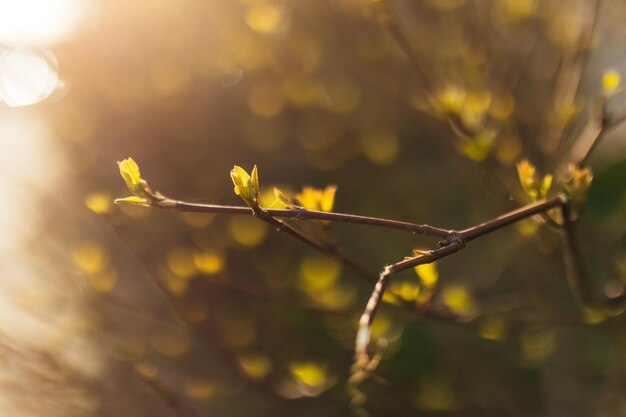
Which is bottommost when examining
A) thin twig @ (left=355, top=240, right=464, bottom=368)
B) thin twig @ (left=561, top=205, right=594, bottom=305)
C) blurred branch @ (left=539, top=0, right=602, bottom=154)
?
thin twig @ (left=355, top=240, right=464, bottom=368)

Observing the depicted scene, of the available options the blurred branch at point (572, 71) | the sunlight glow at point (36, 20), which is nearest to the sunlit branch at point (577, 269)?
the blurred branch at point (572, 71)

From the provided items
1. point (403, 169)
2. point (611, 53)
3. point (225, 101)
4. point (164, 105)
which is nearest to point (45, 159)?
point (164, 105)

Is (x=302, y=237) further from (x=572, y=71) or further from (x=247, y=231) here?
(x=572, y=71)

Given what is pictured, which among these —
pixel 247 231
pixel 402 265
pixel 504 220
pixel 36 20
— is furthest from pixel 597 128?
pixel 36 20

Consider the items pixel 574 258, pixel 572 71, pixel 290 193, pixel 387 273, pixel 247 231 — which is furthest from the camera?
pixel 290 193

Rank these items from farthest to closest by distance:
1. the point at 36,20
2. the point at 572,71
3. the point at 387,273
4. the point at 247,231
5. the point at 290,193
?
the point at 290,193, the point at 36,20, the point at 247,231, the point at 572,71, the point at 387,273

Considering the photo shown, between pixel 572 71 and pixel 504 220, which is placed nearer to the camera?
pixel 504 220

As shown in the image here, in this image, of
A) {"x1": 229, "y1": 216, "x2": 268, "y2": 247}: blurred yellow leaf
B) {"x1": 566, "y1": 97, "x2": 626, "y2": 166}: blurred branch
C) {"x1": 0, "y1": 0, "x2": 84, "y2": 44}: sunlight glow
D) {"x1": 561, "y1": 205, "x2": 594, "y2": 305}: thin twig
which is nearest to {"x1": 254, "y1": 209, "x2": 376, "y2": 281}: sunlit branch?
{"x1": 561, "y1": 205, "x2": 594, "y2": 305}: thin twig

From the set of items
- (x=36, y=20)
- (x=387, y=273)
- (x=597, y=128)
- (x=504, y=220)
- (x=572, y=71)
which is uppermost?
(x=36, y=20)

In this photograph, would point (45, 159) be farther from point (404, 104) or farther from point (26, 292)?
point (404, 104)

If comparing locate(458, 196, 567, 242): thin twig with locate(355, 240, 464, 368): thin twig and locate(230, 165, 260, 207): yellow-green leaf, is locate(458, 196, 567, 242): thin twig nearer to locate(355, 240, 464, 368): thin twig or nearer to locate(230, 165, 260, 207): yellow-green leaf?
locate(355, 240, 464, 368): thin twig
